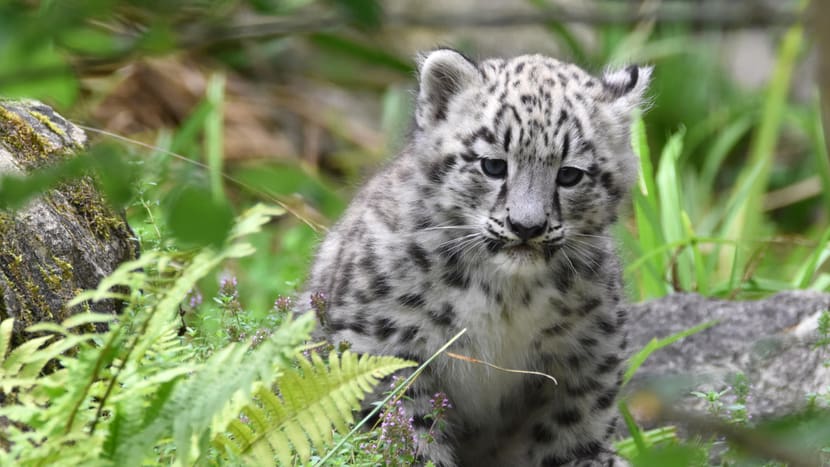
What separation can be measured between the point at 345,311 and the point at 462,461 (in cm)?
92

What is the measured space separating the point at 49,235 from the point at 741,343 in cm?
348

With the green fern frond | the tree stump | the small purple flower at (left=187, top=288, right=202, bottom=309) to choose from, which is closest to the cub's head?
the small purple flower at (left=187, top=288, right=202, bottom=309)

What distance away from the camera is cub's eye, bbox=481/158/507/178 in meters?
4.29

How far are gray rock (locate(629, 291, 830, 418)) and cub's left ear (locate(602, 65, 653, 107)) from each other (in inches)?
49.4

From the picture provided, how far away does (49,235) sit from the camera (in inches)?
153

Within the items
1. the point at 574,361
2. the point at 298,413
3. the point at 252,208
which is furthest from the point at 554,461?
the point at 252,208

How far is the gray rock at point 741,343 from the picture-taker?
4965 mm

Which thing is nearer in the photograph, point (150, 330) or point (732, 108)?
point (150, 330)

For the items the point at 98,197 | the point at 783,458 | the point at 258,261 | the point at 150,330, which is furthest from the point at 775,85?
the point at 783,458

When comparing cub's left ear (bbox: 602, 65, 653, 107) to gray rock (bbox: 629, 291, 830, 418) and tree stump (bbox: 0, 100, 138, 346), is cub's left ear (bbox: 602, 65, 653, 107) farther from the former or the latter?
tree stump (bbox: 0, 100, 138, 346)

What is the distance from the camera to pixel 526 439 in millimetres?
4641

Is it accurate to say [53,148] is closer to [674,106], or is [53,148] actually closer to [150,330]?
[150,330]

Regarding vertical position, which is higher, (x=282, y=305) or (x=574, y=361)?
(x=282, y=305)

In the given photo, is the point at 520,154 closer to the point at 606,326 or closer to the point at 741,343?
the point at 606,326
